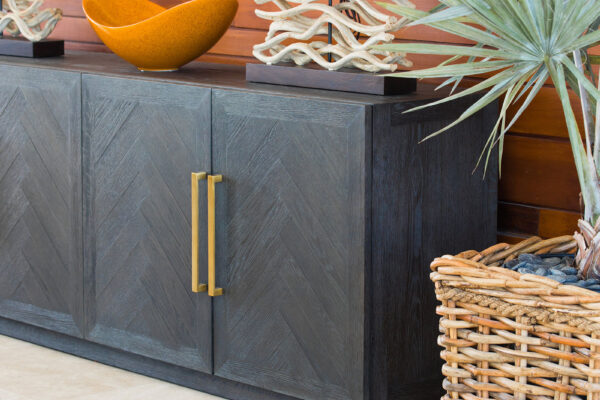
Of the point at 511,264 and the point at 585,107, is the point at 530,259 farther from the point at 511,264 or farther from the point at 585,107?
the point at 585,107

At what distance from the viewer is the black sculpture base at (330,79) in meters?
2.19

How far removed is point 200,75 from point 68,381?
0.88m

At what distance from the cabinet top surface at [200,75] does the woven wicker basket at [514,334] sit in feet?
1.43

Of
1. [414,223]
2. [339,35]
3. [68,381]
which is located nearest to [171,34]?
[339,35]

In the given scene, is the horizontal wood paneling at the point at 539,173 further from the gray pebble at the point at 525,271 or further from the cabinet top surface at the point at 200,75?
the gray pebble at the point at 525,271

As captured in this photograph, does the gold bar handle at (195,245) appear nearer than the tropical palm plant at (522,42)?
No

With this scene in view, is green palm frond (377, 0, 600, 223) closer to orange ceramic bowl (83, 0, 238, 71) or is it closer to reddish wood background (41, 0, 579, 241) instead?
reddish wood background (41, 0, 579, 241)

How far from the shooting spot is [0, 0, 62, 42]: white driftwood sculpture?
2.91 metres

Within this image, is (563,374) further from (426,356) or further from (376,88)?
(376,88)

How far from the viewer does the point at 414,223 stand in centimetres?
222

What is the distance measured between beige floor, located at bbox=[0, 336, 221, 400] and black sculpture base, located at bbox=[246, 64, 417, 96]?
2.71 ft

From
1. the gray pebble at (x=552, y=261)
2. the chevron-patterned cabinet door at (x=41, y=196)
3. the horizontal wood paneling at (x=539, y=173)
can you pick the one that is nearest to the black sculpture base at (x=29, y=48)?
the chevron-patterned cabinet door at (x=41, y=196)

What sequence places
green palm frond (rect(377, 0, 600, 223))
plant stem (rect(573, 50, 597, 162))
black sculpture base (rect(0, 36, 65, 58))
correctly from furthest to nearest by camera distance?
black sculpture base (rect(0, 36, 65, 58)) → plant stem (rect(573, 50, 597, 162)) → green palm frond (rect(377, 0, 600, 223))

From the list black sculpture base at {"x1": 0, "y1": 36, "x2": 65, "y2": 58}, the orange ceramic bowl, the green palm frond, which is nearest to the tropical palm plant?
the green palm frond
